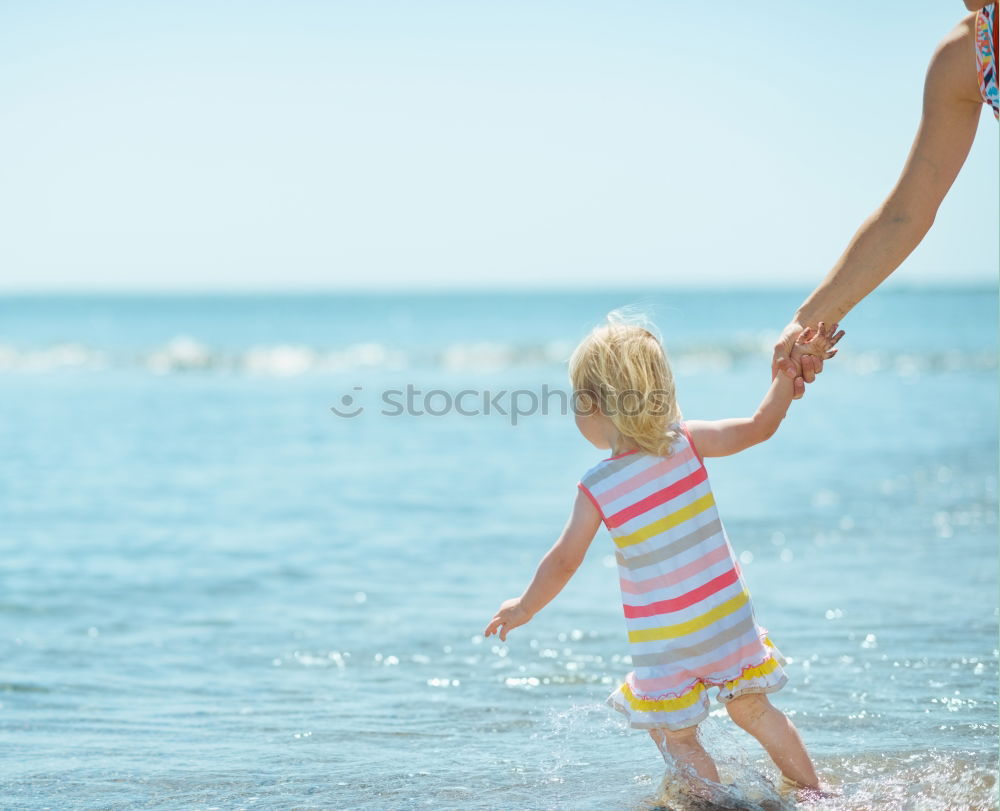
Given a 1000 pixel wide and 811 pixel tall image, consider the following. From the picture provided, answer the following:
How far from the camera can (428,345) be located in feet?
119

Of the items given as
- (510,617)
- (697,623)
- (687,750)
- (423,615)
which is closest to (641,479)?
(697,623)

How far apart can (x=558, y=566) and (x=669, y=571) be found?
30 cm

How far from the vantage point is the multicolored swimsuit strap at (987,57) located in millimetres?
2637

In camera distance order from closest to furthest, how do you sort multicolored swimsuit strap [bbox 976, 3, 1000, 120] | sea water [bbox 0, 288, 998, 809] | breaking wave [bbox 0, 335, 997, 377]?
multicolored swimsuit strap [bbox 976, 3, 1000, 120]
sea water [bbox 0, 288, 998, 809]
breaking wave [bbox 0, 335, 997, 377]

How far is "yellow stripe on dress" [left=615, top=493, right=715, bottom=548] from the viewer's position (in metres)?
3.07

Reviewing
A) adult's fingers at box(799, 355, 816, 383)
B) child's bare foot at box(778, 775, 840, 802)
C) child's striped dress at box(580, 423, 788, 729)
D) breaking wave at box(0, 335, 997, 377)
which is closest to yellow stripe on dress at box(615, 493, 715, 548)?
child's striped dress at box(580, 423, 788, 729)

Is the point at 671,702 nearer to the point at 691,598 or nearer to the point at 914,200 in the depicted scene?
the point at 691,598

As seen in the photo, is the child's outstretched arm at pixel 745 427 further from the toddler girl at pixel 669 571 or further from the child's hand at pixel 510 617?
the child's hand at pixel 510 617

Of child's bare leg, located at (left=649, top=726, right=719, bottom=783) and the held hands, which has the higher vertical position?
the held hands

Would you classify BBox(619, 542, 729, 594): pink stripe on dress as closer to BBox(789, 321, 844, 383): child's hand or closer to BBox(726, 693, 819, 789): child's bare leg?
BBox(726, 693, 819, 789): child's bare leg

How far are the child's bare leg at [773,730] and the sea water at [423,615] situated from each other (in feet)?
0.40

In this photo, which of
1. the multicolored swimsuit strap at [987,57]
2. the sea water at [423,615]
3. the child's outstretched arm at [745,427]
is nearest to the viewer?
the multicolored swimsuit strap at [987,57]

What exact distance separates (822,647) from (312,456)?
23.6ft

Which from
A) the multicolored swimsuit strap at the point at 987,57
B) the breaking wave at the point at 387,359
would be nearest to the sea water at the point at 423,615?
the multicolored swimsuit strap at the point at 987,57
